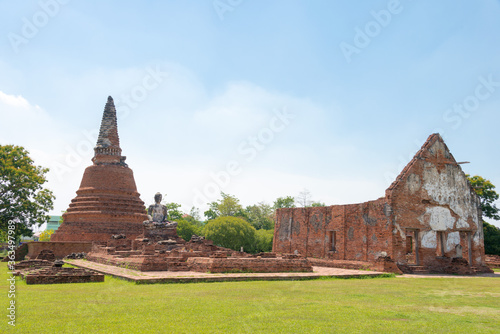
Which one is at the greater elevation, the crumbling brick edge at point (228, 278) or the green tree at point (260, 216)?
the green tree at point (260, 216)

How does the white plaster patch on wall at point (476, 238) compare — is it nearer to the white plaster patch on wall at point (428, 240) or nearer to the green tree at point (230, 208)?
the white plaster patch on wall at point (428, 240)

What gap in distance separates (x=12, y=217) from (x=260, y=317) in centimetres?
2757

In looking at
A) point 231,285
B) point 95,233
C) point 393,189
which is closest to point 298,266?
point 231,285

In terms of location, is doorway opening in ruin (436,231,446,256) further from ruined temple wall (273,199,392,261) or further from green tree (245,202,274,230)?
green tree (245,202,274,230)

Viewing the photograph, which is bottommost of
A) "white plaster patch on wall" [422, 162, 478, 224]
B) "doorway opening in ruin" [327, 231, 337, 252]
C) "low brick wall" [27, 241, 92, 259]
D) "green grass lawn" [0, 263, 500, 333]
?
"green grass lawn" [0, 263, 500, 333]

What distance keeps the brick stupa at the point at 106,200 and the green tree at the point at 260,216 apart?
77.9 feet

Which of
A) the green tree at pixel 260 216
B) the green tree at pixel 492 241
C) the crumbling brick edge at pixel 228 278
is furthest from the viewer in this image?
the green tree at pixel 260 216

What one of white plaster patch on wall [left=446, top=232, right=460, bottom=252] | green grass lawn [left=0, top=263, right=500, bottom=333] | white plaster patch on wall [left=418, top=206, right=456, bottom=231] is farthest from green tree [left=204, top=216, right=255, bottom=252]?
green grass lawn [left=0, top=263, right=500, bottom=333]

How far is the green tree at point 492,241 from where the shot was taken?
30.3m

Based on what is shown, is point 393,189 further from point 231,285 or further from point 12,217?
point 12,217

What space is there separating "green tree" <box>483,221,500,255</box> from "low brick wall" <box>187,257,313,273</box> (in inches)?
873

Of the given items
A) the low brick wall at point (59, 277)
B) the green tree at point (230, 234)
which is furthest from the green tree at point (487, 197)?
the low brick wall at point (59, 277)

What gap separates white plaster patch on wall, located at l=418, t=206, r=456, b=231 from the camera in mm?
19141

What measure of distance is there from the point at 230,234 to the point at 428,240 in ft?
67.6
